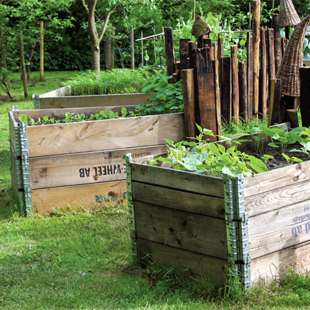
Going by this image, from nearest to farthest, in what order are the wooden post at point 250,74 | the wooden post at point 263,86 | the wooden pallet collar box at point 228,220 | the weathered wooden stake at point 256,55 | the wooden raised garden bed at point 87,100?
the wooden pallet collar box at point 228,220 < the wooden raised garden bed at point 87,100 < the wooden post at point 250,74 < the weathered wooden stake at point 256,55 < the wooden post at point 263,86

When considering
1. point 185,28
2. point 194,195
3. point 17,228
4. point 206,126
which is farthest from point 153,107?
point 185,28

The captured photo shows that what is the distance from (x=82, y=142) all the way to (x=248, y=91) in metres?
2.49

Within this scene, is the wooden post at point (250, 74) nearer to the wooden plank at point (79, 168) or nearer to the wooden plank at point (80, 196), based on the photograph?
the wooden plank at point (79, 168)

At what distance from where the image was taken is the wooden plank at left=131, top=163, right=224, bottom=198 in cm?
230

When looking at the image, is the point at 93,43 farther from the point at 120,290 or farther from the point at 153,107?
the point at 120,290

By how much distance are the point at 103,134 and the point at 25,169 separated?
80 centimetres

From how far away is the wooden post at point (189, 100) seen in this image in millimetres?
3949

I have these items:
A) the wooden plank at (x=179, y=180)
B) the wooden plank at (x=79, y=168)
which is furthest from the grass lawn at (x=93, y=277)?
the wooden plank at (x=179, y=180)

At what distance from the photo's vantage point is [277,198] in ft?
7.85

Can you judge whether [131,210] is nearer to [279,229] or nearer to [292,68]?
[279,229]

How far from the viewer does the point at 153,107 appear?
4.52m

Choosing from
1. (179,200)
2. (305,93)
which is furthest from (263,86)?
(179,200)

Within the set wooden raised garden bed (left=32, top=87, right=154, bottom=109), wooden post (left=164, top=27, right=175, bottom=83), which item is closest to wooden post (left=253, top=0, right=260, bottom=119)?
wooden post (left=164, top=27, right=175, bottom=83)

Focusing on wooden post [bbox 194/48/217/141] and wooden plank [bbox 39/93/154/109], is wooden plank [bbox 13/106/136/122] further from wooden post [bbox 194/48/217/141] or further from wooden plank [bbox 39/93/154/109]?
wooden post [bbox 194/48/217/141]
